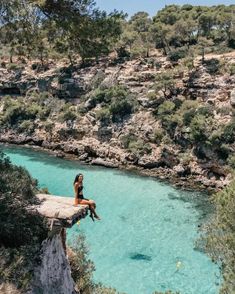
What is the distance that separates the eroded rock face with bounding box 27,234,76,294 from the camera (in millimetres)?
10820

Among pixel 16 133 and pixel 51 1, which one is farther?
pixel 16 133

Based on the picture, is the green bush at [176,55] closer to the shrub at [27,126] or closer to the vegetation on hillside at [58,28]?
the shrub at [27,126]

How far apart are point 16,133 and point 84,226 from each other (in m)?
30.6

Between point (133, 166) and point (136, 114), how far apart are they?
748cm

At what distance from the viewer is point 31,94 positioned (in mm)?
58625

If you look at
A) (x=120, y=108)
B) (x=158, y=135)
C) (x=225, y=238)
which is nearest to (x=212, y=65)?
(x=158, y=135)

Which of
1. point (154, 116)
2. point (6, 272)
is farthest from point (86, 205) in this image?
point (154, 116)

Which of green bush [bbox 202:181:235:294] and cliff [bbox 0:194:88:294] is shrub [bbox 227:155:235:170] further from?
cliff [bbox 0:194:88:294]

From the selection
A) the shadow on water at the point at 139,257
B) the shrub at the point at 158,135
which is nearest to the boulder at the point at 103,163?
the shrub at the point at 158,135

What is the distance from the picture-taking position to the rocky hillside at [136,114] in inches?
1588

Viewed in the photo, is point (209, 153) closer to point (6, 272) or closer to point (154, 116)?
point (154, 116)

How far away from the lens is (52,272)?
11.7 m

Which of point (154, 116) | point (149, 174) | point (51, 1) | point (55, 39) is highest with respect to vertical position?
point (51, 1)

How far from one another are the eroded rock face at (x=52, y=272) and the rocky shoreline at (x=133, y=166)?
1004 inches
